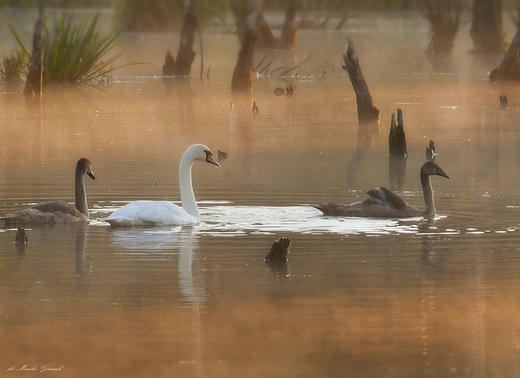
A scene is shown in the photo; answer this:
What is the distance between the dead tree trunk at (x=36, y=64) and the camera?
99.7 feet

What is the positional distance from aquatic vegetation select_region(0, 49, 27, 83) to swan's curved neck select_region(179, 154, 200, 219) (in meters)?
22.7

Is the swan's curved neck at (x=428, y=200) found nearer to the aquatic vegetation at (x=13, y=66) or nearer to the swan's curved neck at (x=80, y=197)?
the swan's curved neck at (x=80, y=197)

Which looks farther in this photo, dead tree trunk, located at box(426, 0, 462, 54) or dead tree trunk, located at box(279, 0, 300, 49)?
dead tree trunk, located at box(279, 0, 300, 49)

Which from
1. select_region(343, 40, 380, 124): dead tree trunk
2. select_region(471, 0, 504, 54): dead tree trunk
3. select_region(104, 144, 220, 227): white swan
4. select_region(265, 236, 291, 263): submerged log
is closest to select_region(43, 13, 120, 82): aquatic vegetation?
select_region(343, 40, 380, 124): dead tree trunk

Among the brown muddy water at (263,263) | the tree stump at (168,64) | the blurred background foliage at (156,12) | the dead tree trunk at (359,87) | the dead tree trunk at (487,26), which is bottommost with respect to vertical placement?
the brown muddy water at (263,263)

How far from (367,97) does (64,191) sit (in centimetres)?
1053

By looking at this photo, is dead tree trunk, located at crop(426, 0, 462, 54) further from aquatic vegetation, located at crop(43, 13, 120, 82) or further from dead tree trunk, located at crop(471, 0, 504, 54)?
aquatic vegetation, located at crop(43, 13, 120, 82)

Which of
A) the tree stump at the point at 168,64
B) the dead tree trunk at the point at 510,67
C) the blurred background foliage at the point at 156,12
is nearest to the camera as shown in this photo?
the dead tree trunk at the point at 510,67

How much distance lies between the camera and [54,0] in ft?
232

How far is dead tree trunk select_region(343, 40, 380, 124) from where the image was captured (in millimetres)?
23516

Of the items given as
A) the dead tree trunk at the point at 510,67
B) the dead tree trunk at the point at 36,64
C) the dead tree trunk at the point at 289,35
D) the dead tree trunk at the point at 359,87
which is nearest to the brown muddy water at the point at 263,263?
the dead tree trunk at the point at 359,87

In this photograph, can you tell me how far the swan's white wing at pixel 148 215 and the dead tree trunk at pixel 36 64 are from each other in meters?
18.0

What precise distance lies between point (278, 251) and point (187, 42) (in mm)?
29527

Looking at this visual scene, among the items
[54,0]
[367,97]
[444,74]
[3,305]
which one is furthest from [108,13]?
[3,305]
